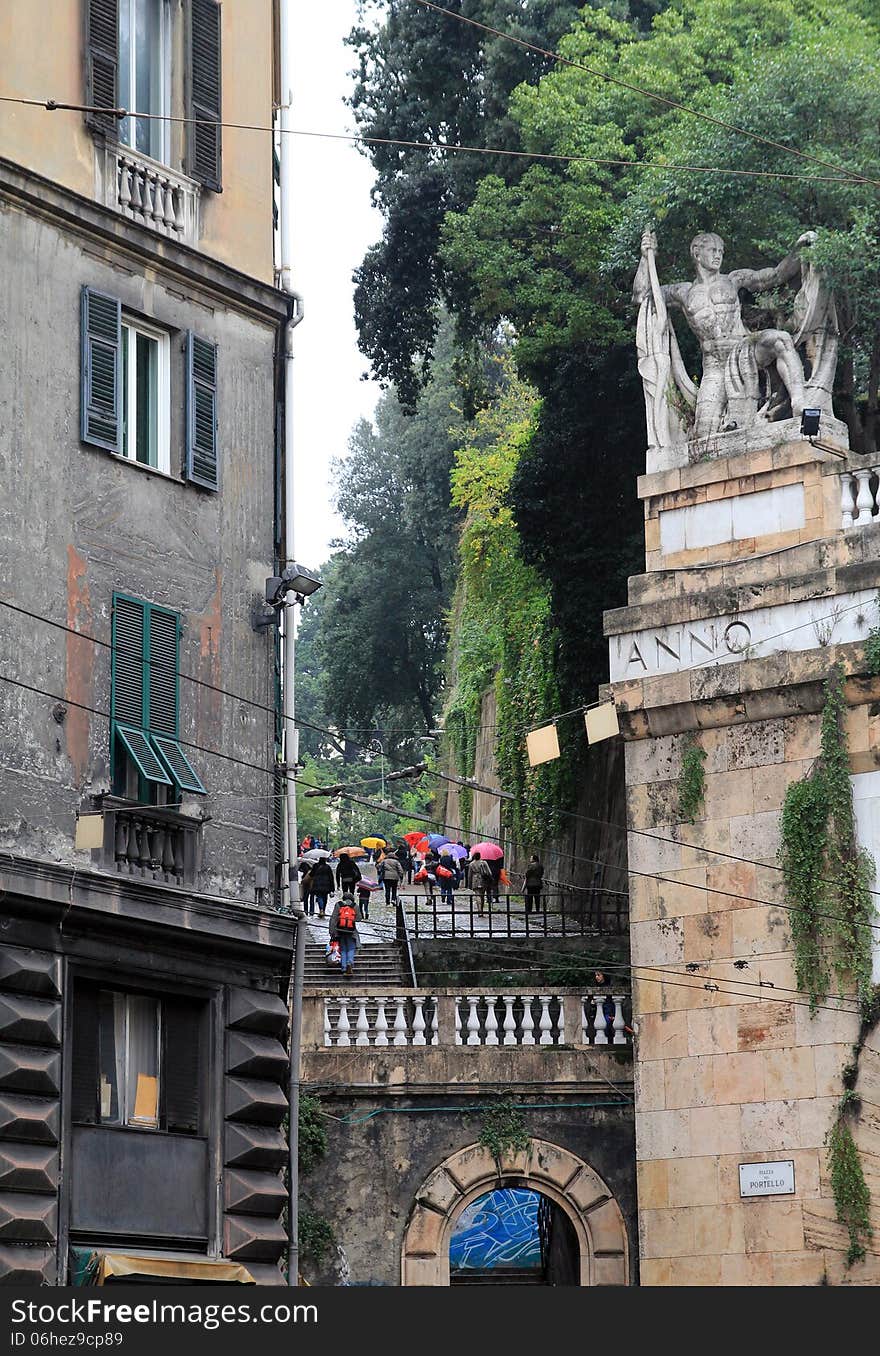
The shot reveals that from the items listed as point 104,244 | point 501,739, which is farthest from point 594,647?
point 104,244

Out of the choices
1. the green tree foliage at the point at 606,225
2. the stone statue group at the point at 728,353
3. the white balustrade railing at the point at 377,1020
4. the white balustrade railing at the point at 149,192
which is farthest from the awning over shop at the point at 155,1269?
the green tree foliage at the point at 606,225

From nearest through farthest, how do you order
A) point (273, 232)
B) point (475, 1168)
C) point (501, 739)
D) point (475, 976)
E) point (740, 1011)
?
point (273, 232), point (740, 1011), point (475, 1168), point (475, 976), point (501, 739)

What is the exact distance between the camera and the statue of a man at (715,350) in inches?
1166

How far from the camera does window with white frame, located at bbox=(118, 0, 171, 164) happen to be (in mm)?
23609

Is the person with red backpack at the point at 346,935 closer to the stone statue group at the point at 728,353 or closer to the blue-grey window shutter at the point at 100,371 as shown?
the stone statue group at the point at 728,353

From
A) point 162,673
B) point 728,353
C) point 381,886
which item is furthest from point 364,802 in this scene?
point 381,886

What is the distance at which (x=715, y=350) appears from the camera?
30.1m

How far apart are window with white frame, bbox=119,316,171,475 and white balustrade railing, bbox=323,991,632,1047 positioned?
885cm

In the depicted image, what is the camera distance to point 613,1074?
2952cm

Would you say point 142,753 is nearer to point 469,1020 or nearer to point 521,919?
point 469,1020

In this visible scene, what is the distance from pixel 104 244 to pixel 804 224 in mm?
14010

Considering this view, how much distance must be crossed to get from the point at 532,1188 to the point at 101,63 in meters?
14.7

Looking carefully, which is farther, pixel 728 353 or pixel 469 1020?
pixel 728 353

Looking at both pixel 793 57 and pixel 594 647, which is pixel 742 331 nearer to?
pixel 793 57
